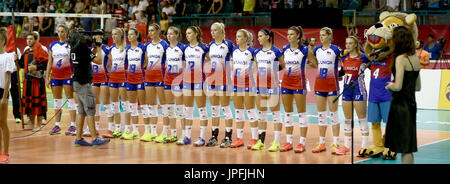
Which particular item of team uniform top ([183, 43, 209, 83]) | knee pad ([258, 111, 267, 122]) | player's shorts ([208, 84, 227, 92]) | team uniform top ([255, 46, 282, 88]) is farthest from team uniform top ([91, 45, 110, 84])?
knee pad ([258, 111, 267, 122])

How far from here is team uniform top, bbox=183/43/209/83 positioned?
1095cm

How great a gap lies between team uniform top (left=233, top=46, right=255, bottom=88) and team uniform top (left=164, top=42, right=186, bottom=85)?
1138 millimetres

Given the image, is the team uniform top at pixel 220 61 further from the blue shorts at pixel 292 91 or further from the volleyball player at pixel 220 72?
the blue shorts at pixel 292 91

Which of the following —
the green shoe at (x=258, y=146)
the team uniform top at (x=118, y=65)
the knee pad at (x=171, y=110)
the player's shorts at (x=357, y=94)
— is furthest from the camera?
the team uniform top at (x=118, y=65)

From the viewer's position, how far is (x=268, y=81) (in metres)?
10.6

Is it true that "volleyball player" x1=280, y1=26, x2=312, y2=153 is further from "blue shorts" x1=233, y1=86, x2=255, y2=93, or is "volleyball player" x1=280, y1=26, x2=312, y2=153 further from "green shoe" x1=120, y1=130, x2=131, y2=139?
"green shoe" x1=120, y1=130, x2=131, y2=139

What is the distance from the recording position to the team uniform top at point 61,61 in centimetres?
1216

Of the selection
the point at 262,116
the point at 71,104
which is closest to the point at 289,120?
the point at 262,116

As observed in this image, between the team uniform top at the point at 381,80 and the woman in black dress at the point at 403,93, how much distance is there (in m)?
2.04

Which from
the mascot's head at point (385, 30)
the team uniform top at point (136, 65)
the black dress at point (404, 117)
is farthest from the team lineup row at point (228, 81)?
the black dress at point (404, 117)

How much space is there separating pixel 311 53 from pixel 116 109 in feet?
14.1

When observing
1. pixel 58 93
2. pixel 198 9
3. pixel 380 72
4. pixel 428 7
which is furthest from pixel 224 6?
pixel 380 72

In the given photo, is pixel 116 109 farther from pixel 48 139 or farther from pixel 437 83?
pixel 437 83

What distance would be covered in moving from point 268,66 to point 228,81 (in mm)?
891
